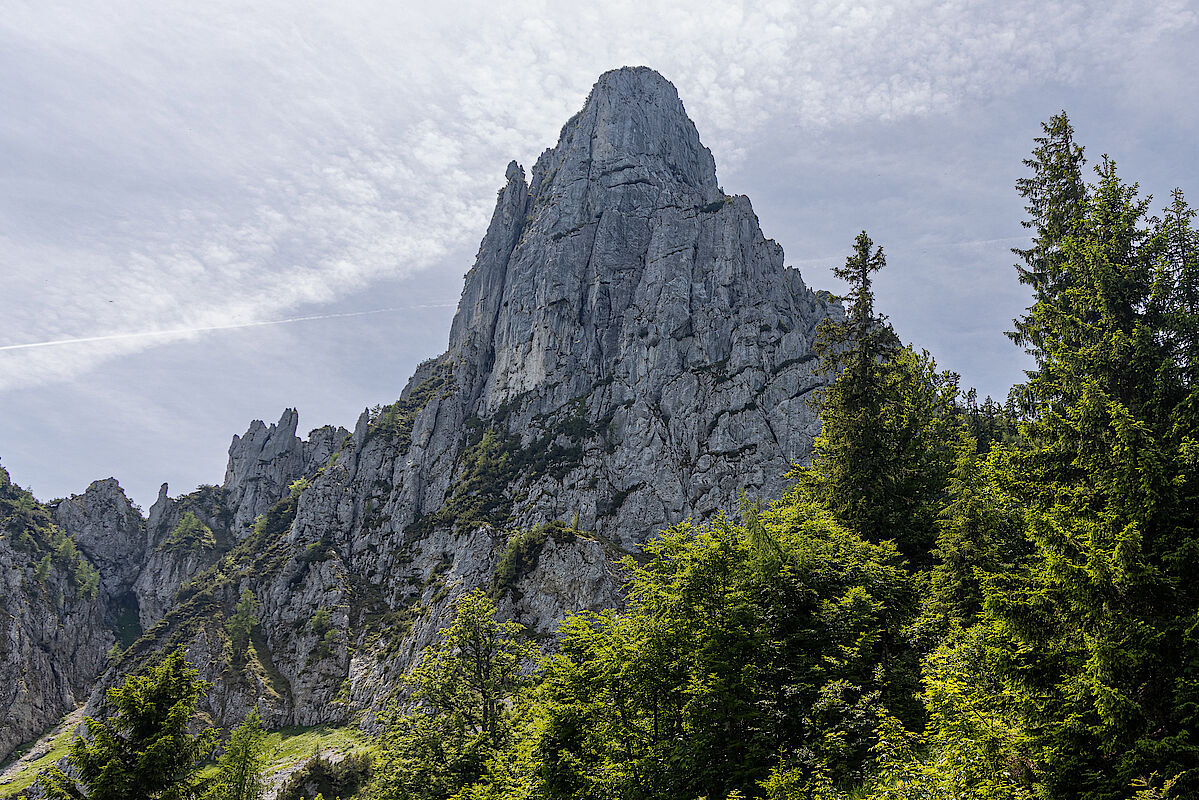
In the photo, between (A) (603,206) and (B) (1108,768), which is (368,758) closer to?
(B) (1108,768)

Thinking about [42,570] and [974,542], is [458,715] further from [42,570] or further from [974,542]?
[42,570]

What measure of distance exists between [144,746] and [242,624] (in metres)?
85.3

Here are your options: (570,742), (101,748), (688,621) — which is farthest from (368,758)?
(688,621)

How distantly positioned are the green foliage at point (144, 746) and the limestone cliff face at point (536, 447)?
5717 cm

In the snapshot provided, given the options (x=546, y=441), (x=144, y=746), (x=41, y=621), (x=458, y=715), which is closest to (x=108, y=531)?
Result: (x=41, y=621)

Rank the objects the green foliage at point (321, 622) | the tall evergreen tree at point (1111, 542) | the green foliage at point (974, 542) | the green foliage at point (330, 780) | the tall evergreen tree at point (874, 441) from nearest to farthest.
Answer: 1. the tall evergreen tree at point (1111, 542)
2. the green foliage at point (974, 542)
3. the tall evergreen tree at point (874, 441)
4. the green foliage at point (330, 780)
5. the green foliage at point (321, 622)

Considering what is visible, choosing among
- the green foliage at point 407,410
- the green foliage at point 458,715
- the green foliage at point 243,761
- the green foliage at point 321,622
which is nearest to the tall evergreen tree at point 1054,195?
the green foliage at point 458,715

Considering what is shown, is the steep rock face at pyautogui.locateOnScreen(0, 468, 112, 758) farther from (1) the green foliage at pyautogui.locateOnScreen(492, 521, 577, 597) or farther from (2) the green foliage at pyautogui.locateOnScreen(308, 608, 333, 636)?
(1) the green foliage at pyautogui.locateOnScreen(492, 521, 577, 597)

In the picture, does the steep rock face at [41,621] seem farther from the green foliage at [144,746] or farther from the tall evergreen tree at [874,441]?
the tall evergreen tree at [874,441]

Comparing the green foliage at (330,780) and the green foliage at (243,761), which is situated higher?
the green foliage at (243,761)

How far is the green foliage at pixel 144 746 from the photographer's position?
59.0 feet

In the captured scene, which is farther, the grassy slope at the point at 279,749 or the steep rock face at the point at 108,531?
the steep rock face at the point at 108,531

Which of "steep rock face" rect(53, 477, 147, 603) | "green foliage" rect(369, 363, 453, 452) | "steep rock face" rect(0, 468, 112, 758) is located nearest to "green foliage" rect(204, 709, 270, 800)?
"steep rock face" rect(0, 468, 112, 758)

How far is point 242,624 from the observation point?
90312 mm
